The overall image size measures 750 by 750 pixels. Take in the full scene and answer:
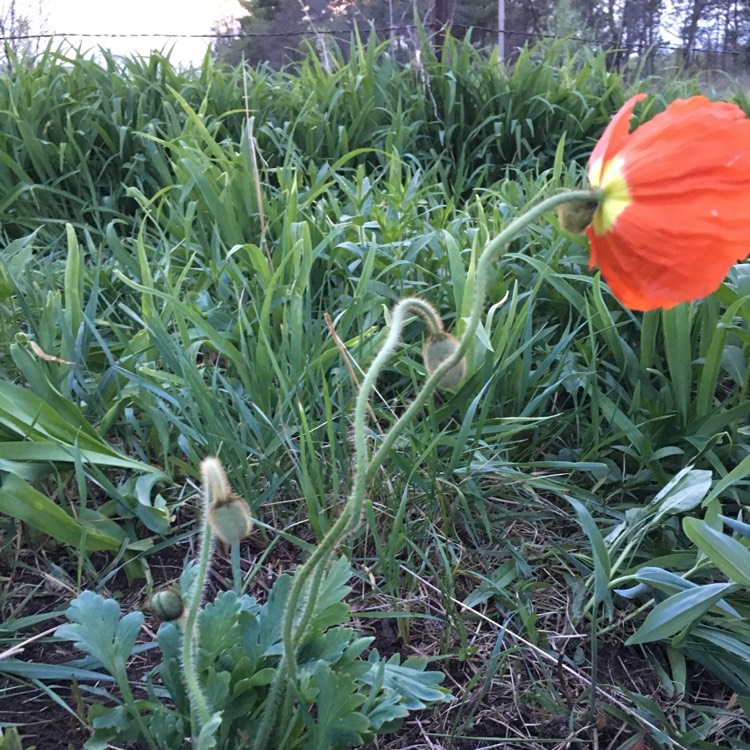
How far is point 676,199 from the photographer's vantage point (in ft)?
2.31

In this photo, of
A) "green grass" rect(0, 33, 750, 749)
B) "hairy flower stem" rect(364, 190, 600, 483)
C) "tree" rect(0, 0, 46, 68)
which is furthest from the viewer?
"tree" rect(0, 0, 46, 68)

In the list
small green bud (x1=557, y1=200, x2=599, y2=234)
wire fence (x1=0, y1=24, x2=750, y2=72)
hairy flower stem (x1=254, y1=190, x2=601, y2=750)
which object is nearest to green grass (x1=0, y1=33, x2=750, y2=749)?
hairy flower stem (x1=254, y1=190, x2=601, y2=750)

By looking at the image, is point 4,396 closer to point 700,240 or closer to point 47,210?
point 700,240

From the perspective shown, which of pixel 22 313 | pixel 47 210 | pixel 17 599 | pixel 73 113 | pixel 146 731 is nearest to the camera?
pixel 146 731

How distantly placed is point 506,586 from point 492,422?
356mm

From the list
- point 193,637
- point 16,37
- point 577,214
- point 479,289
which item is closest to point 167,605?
point 193,637

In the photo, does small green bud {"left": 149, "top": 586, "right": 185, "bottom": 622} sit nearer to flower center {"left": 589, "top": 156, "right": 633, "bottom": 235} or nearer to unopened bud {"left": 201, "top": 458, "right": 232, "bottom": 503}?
unopened bud {"left": 201, "top": 458, "right": 232, "bottom": 503}

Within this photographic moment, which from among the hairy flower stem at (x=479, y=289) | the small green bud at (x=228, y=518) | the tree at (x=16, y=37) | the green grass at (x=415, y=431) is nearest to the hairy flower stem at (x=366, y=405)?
the hairy flower stem at (x=479, y=289)

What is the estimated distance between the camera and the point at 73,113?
2.85 metres

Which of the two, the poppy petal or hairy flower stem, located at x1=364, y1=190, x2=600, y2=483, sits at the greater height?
the poppy petal

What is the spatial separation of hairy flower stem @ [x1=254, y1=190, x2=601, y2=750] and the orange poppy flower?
41mm

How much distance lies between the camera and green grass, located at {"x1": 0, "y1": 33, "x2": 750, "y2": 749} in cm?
116

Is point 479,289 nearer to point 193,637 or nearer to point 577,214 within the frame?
point 577,214

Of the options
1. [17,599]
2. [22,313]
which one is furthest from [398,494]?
[22,313]
